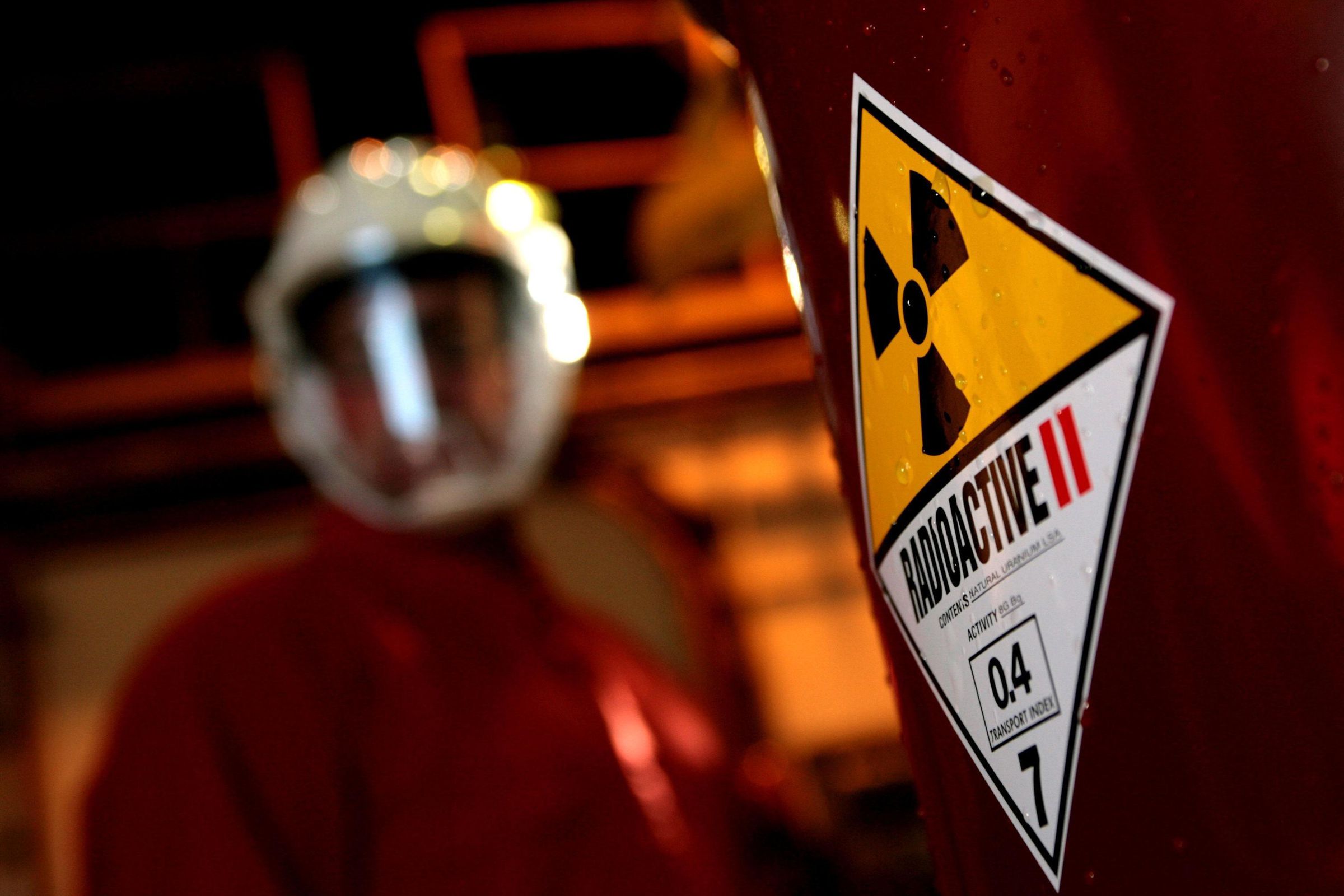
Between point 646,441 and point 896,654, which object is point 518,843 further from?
point 646,441

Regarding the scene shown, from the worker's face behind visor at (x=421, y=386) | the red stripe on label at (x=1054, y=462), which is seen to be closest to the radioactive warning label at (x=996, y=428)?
the red stripe on label at (x=1054, y=462)

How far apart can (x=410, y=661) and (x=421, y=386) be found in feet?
1.44

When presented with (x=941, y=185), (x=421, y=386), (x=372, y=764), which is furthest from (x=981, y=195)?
(x=421, y=386)

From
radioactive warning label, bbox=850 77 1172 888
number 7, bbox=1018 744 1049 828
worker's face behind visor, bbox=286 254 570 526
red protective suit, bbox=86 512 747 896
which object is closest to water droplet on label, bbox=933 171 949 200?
radioactive warning label, bbox=850 77 1172 888

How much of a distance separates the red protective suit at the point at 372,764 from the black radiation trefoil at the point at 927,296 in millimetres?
832

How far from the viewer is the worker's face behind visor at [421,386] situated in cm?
139

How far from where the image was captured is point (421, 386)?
140 centimetres

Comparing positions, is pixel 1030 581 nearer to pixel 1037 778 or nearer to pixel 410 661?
pixel 1037 778

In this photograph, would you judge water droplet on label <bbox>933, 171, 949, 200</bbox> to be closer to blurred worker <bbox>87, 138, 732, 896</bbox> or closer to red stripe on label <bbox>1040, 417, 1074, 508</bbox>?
red stripe on label <bbox>1040, 417, 1074, 508</bbox>

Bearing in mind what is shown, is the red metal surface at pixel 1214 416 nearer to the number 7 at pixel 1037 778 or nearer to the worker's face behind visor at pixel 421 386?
the number 7 at pixel 1037 778

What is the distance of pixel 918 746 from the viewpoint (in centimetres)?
24

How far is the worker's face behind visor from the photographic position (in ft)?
4.56

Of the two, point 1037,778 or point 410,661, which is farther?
point 410,661

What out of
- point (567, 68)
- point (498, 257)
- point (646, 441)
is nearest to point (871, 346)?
point (498, 257)
